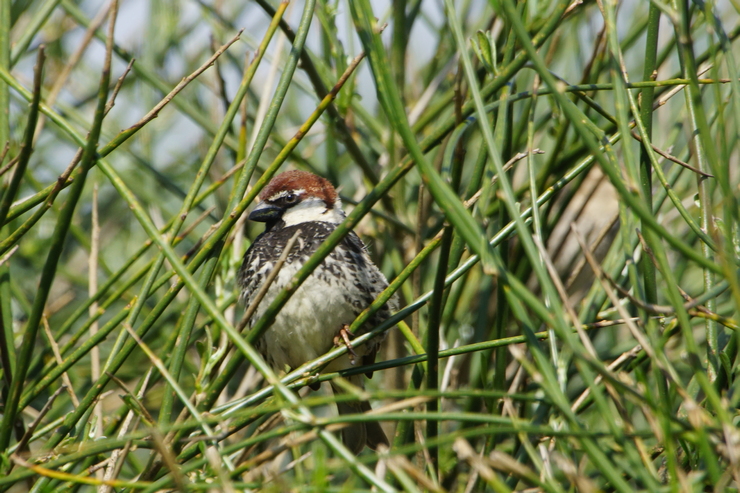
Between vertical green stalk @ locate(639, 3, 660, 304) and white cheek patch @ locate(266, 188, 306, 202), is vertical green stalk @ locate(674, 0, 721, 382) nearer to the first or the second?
vertical green stalk @ locate(639, 3, 660, 304)

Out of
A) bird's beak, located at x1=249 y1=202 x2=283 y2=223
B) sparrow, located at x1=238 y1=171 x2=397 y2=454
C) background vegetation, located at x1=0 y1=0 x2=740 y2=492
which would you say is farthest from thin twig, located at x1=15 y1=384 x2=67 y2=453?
bird's beak, located at x1=249 y1=202 x2=283 y2=223

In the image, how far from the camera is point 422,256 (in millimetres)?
1442

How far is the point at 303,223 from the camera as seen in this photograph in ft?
8.55

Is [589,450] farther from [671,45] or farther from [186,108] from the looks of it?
[186,108]

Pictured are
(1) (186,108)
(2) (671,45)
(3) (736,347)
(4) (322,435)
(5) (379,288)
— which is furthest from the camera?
(1) (186,108)

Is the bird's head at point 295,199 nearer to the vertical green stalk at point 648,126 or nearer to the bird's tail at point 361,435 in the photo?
the bird's tail at point 361,435

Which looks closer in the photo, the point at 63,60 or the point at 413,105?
the point at 413,105

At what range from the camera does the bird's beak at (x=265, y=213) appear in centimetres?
271

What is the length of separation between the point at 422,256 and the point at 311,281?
3.21 feet

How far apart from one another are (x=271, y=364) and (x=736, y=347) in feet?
5.60

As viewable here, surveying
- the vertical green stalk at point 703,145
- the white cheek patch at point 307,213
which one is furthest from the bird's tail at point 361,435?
the vertical green stalk at point 703,145

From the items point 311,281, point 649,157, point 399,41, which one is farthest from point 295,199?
point 649,157

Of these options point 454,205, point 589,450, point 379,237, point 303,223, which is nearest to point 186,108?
point 303,223

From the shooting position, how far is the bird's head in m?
2.72
